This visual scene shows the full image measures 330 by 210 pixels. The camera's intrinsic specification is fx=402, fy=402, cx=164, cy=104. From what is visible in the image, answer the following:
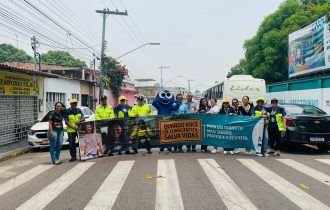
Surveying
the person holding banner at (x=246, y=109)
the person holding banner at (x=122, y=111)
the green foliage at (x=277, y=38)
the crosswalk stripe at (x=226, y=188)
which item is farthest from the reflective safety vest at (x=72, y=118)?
Result: the green foliage at (x=277, y=38)

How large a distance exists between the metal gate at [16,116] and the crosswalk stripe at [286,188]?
1023 cm

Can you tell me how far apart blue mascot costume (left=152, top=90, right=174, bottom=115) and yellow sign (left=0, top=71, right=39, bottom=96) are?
680 cm

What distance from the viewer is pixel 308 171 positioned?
9.09 metres

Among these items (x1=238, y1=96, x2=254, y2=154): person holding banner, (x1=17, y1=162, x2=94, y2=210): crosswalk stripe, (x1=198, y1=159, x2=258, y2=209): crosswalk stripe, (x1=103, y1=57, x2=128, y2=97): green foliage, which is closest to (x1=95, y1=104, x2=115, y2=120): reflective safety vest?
(x1=17, y1=162, x2=94, y2=210): crosswalk stripe

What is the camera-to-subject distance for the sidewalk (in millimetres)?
12772

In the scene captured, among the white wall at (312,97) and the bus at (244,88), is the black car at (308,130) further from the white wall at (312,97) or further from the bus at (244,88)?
the bus at (244,88)

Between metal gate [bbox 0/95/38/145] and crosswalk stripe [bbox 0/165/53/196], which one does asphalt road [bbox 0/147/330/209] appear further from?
metal gate [bbox 0/95/38/145]

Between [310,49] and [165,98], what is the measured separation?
1621 centimetres

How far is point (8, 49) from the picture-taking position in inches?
3760

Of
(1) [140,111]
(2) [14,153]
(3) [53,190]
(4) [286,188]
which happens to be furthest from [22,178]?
(4) [286,188]

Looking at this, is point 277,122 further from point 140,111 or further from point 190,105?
point 140,111

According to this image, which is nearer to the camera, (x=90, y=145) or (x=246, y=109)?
(x=90, y=145)

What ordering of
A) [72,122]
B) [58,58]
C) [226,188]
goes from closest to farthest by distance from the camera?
[226,188]
[72,122]
[58,58]

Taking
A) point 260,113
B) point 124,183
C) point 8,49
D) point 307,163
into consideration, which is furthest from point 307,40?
point 8,49
